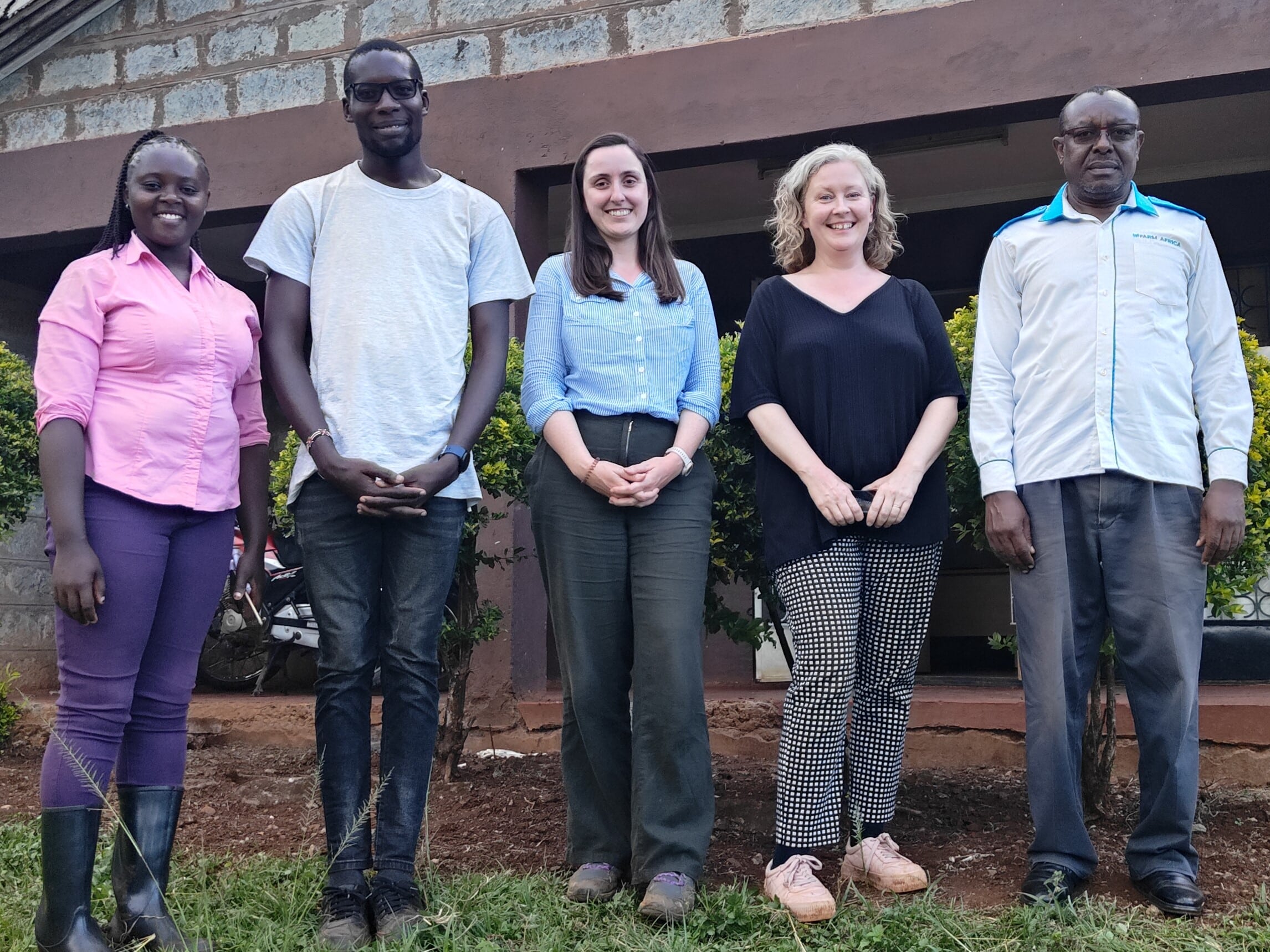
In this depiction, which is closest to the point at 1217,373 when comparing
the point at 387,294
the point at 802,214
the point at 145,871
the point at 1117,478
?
the point at 1117,478

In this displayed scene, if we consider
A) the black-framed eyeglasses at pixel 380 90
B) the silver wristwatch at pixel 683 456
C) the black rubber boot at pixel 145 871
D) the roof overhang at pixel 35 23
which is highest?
the roof overhang at pixel 35 23

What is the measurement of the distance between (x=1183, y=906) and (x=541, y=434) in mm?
2025

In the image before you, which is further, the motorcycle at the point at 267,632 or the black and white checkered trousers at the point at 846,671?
the motorcycle at the point at 267,632

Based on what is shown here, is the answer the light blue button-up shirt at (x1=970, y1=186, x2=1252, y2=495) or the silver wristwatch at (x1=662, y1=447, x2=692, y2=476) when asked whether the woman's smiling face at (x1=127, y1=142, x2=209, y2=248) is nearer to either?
the silver wristwatch at (x1=662, y1=447, x2=692, y2=476)

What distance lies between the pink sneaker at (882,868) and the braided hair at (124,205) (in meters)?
2.46

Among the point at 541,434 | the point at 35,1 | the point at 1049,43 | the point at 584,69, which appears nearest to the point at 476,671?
the point at 541,434

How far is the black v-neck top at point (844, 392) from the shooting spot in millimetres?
3193

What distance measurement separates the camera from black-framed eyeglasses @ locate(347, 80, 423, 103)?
10.0 ft

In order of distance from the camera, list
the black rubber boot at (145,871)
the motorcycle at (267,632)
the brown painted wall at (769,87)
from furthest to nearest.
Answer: the motorcycle at (267,632) < the brown painted wall at (769,87) < the black rubber boot at (145,871)

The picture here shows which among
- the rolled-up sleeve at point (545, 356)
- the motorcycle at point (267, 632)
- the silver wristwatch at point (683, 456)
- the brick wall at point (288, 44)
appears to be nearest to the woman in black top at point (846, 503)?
the silver wristwatch at point (683, 456)

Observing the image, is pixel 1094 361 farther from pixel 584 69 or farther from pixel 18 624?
pixel 18 624

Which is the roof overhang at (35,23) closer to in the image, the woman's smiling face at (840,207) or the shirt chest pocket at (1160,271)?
the woman's smiling face at (840,207)

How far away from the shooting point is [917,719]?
5152mm

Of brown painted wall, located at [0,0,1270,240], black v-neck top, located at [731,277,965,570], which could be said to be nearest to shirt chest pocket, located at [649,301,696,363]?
black v-neck top, located at [731,277,965,570]
